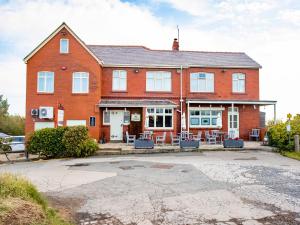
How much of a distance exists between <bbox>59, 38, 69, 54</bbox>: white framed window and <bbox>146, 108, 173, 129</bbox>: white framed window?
803cm

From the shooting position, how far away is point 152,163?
44.7ft

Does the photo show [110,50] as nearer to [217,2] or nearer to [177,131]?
[177,131]

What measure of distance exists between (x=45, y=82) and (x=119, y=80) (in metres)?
6.05

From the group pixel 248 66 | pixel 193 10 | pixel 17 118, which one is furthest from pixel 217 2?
pixel 17 118

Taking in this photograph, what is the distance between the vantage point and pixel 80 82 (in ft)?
72.3

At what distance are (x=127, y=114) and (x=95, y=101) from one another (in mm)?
2950

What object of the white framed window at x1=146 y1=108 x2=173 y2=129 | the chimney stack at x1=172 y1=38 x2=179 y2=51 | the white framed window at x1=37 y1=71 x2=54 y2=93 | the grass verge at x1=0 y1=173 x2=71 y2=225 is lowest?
the grass verge at x1=0 y1=173 x2=71 y2=225

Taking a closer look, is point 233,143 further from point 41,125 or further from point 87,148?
point 41,125

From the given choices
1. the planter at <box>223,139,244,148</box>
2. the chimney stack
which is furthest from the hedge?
the chimney stack

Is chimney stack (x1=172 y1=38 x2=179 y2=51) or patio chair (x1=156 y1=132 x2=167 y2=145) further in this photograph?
chimney stack (x1=172 y1=38 x2=179 y2=51)

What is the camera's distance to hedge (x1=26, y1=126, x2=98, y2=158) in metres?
16.7

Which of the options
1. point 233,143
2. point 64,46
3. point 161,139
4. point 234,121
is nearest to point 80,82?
point 64,46

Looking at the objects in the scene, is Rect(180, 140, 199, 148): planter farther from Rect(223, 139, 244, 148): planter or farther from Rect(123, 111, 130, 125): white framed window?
Rect(123, 111, 130, 125): white framed window

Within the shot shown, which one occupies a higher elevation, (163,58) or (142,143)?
(163,58)
